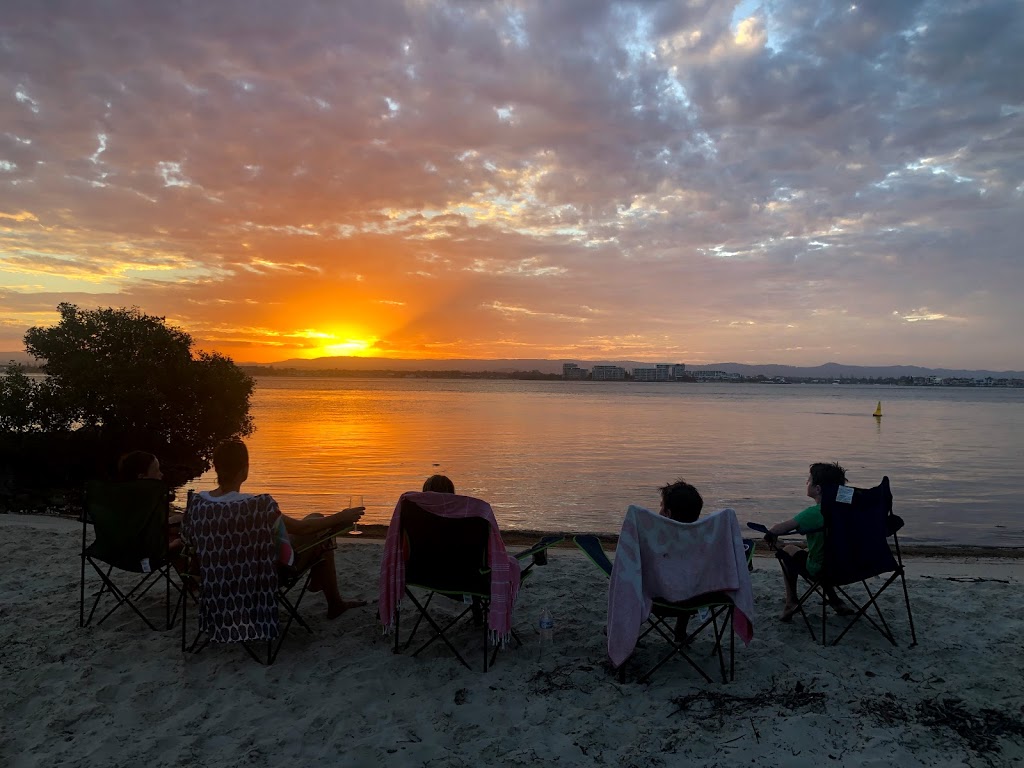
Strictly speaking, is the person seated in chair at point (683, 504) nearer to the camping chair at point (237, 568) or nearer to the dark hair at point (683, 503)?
the dark hair at point (683, 503)

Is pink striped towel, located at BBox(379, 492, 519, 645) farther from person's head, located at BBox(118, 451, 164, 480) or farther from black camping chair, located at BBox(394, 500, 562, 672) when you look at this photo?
person's head, located at BBox(118, 451, 164, 480)

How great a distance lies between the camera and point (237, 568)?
163 inches

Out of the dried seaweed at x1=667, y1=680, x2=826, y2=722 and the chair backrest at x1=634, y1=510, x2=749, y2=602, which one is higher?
the chair backrest at x1=634, y1=510, x2=749, y2=602

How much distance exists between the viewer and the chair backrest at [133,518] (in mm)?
4516

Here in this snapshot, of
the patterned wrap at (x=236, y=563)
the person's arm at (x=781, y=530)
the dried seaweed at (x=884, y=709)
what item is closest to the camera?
the dried seaweed at (x=884, y=709)

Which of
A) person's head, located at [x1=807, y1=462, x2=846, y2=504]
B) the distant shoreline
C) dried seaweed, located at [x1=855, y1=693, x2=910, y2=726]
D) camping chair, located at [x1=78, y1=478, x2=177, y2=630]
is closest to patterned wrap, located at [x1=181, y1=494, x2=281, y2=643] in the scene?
camping chair, located at [x1=78, y1=478, x2=177, y2=630]

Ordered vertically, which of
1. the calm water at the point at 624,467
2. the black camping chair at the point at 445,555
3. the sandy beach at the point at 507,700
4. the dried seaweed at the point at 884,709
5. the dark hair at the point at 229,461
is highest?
the dark hair at the point at 229,461

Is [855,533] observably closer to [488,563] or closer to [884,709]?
[884,709]

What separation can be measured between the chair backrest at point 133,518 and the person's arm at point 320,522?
85cm

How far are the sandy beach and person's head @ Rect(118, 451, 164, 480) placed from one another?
107 centimetres

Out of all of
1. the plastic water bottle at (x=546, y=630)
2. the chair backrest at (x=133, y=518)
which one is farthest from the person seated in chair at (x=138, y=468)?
the plastic water bottle at (x=546, y=630)

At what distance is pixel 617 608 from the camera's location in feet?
13.0

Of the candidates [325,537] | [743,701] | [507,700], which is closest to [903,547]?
[743,701]

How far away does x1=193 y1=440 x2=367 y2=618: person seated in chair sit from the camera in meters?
4.21
